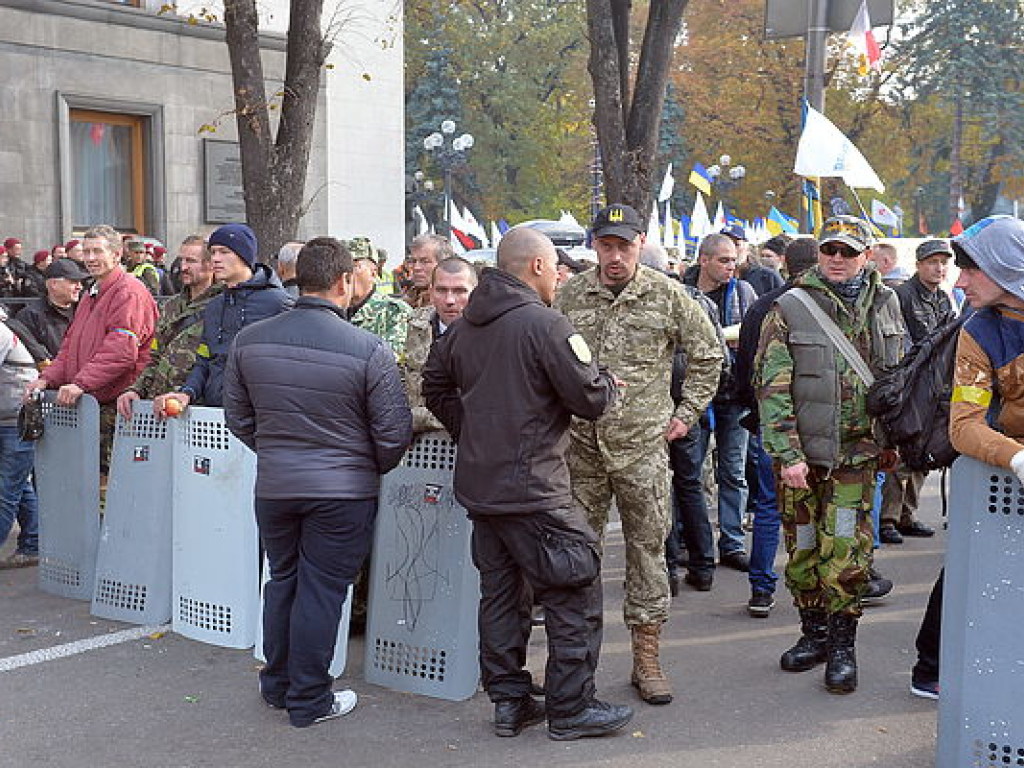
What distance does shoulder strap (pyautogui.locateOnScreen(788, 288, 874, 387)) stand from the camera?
5.66 m

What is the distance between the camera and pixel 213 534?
6.42m

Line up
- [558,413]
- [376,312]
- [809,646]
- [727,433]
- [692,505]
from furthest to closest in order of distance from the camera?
[727,433]
[692,505]
[376,312]
[809,646]
[558,413]

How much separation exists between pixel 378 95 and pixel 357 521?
17.7 meters

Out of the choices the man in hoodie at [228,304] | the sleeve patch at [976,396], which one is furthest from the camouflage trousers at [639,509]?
the man in hoodie at [228,304]

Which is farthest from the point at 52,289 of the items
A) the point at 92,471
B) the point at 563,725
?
Answer: the point at 563,725

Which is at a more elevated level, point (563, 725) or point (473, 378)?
point (473, 378)

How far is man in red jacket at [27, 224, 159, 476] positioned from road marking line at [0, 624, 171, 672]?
1189mm

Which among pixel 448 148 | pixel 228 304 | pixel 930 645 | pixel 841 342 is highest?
pixel 448 148

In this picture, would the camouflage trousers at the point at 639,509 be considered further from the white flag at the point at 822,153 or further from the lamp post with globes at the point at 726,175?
the lamp post with globes at the point at 726,175

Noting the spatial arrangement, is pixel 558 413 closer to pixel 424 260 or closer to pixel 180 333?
pixel 424 260

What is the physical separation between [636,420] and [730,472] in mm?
2590

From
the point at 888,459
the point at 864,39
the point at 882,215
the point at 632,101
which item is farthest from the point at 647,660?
the point at 882,215

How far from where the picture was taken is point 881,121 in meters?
44.6

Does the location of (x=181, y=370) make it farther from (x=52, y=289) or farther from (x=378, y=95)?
(x=378, y=95)
